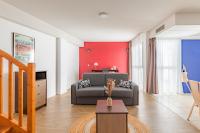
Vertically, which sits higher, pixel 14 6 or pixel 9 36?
pixel 14 6

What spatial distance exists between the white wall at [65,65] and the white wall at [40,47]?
24 cm


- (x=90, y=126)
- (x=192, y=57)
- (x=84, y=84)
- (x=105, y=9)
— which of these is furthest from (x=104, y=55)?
(x=90, y=126)

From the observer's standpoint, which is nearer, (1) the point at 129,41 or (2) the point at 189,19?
(2) the point at 189,19

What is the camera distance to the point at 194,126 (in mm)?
3658

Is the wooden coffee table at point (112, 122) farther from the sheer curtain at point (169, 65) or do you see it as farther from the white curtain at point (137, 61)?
the white curtain at point (137, 61)

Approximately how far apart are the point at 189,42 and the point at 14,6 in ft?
20.7

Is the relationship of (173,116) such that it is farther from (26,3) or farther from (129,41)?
(129,41)

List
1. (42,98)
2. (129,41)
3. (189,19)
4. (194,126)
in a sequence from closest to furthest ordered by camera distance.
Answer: (194,126) → (189,19) → (42,98) → (129,41)

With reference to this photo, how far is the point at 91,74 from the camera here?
249 inches

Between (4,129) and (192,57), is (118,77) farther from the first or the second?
(4,129)

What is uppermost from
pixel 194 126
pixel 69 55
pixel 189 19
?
pixel 189 19

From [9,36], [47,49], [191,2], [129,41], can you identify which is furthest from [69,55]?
[191,2]

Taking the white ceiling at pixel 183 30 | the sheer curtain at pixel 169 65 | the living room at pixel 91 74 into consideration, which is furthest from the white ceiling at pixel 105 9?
the sheer curtain at pixel 169 65

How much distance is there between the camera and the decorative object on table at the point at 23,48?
185 inches
